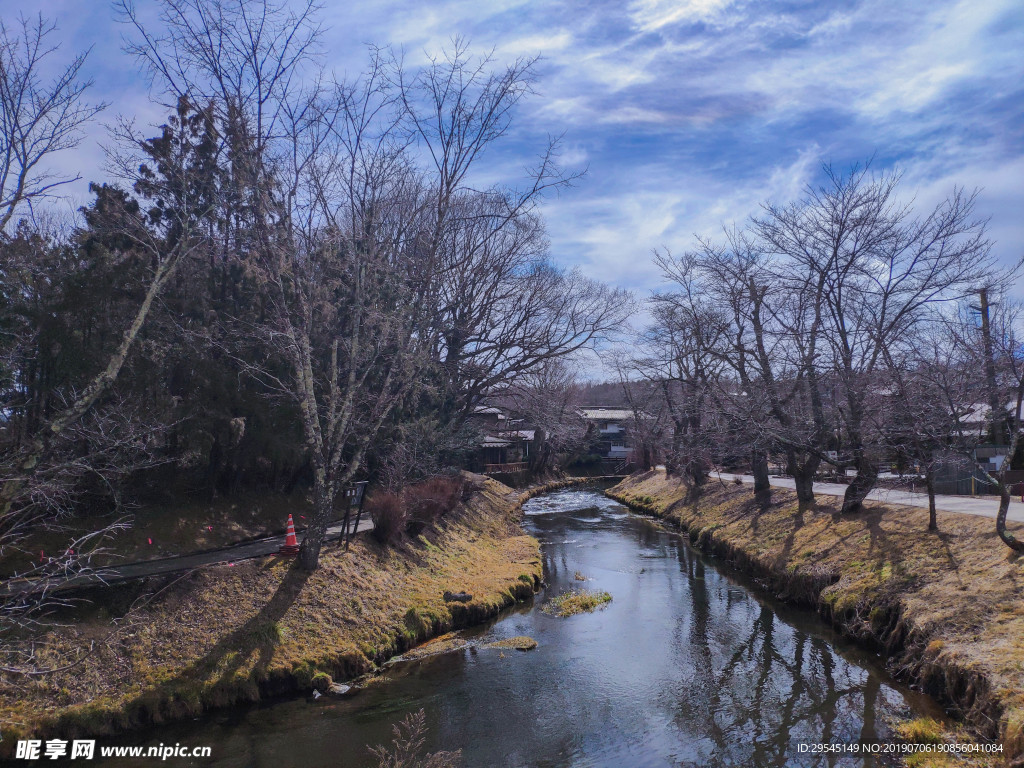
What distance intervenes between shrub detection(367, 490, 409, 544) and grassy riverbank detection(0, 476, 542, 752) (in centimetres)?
33

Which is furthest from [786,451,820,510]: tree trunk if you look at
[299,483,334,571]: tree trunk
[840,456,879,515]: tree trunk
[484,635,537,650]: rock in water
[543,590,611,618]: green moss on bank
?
[299,483,334,571]: tree trunk

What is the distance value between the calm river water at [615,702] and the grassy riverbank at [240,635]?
491mm

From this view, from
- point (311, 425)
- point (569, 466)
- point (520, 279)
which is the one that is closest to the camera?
point (311, 425)

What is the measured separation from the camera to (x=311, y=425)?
1230 centimetres

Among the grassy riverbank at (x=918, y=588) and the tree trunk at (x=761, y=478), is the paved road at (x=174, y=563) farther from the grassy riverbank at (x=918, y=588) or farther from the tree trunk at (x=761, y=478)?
the tree trunk at (x=761, y=478)

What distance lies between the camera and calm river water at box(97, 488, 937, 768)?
843cm

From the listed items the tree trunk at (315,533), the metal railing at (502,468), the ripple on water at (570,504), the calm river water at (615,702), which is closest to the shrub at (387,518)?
the tree trunk at (315,533)

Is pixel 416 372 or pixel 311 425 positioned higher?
pixel 416 372

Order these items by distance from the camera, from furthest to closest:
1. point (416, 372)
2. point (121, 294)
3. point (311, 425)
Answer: point (416, 372) → point (121, 294) → point (311, 425)

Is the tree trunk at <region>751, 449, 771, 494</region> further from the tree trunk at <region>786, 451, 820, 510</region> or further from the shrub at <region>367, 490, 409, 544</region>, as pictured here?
the shrub at <region>367, 490, 409, 544</region>

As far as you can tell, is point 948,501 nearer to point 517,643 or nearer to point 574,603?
point 574,603

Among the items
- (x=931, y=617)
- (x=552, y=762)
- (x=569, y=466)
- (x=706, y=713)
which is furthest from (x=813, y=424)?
(x=569, y=466)

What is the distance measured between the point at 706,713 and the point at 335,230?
11.8 meters

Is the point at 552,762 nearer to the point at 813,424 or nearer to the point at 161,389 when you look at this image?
the point at 161,389
